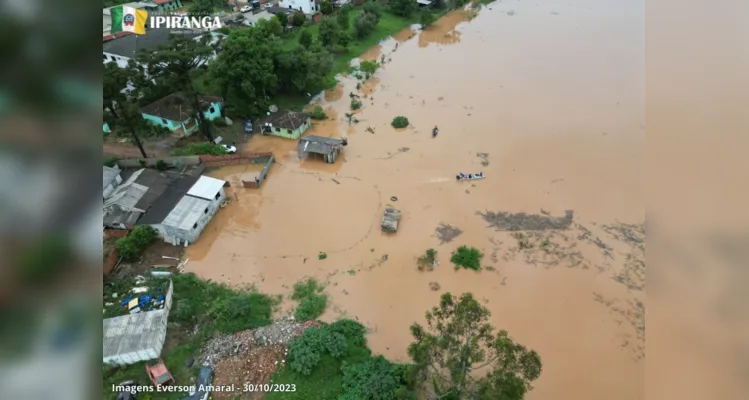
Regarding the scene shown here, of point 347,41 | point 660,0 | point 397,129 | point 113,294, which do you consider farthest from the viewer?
point 347,41

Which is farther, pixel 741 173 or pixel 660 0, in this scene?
pixel 660 0

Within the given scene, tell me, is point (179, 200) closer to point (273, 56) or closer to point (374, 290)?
point (374, 290)

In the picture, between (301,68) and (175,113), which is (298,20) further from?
(175,113)

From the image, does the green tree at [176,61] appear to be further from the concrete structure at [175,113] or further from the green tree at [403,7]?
the green tree at [403,7]

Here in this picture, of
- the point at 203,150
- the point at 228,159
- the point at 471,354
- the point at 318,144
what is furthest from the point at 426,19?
the point at 471,354

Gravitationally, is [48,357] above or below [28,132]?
below

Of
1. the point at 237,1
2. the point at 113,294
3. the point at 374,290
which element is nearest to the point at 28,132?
the point at 374,290

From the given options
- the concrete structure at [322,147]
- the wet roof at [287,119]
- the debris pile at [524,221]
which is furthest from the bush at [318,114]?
the debris pile at [524,221]
